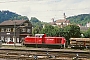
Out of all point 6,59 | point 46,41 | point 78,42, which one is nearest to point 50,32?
point 46,41

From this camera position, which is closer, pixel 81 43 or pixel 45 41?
pixel 81 43

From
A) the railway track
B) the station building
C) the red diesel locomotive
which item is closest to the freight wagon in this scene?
the red diesel locomotive

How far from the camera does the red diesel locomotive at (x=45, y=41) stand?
1323 inches

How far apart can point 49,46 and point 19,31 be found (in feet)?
91.5

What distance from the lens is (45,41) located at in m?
35.5

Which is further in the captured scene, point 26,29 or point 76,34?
point 26,29

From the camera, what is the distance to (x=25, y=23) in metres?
62.7

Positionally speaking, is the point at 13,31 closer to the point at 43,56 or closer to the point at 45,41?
the point at 45,41

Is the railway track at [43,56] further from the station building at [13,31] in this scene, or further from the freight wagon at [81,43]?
the station building at [13,31]

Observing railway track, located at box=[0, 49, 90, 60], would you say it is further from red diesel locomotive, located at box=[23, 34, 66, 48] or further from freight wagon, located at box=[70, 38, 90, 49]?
red diesel locomotive, located at box=[23, 34, 66, 48]

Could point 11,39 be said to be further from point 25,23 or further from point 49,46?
point 49,46

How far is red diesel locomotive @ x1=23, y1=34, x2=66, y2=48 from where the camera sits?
33.6 meters

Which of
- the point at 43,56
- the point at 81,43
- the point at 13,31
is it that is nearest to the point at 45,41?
the point at 81,43

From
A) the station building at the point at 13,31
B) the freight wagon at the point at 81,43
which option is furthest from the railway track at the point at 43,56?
the station building at the point at 13,31
